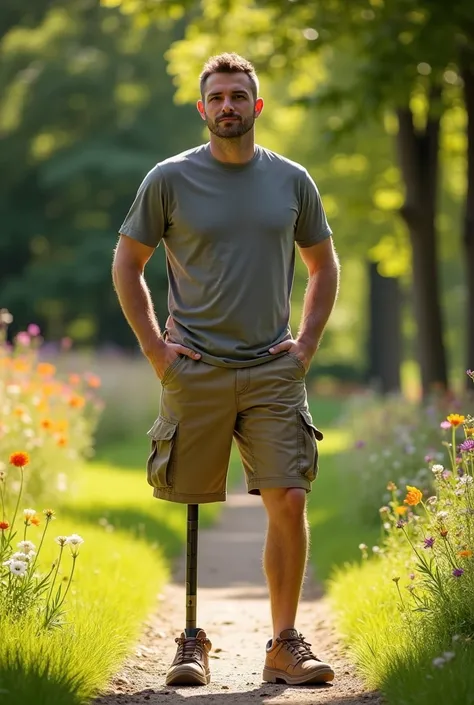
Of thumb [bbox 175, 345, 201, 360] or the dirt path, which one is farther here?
thumb [bbox 175, 345, 201, 360]

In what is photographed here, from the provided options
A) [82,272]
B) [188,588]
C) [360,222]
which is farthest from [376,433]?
[82,272]

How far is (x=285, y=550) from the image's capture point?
5.60 m

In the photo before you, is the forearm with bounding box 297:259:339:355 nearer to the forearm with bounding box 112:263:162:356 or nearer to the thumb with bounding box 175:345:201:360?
the thumb with bounding box 175:345:201:360

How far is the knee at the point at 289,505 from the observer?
554cm

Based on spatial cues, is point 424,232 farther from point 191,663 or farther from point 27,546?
point 27,546

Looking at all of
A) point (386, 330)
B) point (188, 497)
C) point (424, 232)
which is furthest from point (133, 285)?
point (386, 330)

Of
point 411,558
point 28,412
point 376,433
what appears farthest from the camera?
point 376,433

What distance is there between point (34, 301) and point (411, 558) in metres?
28.2

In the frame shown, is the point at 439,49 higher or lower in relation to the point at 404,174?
lower

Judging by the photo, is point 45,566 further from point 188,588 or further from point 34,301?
point 34,301

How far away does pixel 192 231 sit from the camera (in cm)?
550

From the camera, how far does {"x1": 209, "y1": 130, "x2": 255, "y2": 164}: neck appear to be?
554 centimetres

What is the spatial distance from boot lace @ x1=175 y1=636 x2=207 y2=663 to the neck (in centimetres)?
192

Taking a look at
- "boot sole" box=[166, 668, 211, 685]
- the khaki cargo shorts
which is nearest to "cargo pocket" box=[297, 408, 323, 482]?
the khaki cargo shorts
